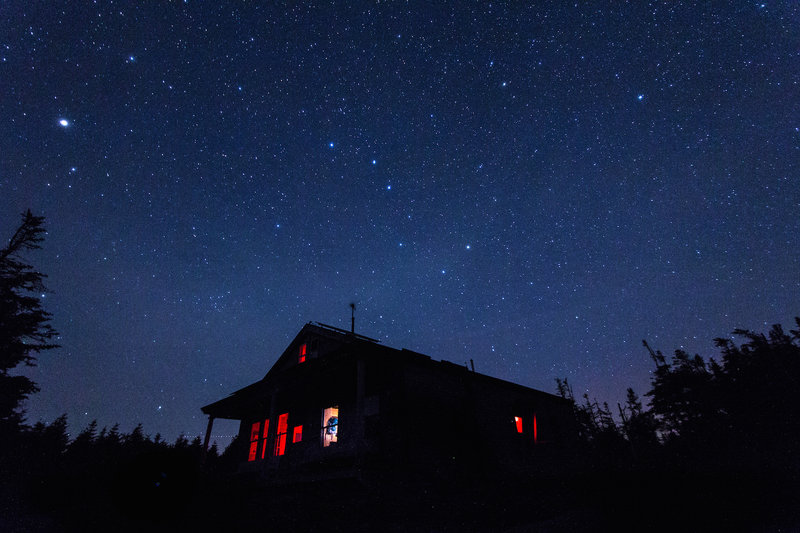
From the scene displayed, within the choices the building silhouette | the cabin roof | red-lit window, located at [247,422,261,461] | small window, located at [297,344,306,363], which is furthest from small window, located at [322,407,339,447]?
red-lit window, located at [247,422,261,461]

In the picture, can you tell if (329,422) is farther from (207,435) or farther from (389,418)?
(207,435)

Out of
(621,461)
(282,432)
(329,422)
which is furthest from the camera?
(621,461)

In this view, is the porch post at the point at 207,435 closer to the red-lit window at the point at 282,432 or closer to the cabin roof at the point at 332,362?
the cabin roof at the point at 332,362

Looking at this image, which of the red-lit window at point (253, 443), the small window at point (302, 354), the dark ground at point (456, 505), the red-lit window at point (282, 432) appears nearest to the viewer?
the dark ground at point (456, 505)

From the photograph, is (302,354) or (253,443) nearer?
(302,354)

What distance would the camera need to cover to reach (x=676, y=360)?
150ft

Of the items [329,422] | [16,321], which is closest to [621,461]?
[329,422]

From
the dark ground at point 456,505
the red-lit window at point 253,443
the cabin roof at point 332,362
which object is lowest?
the dark ground at point 456,505

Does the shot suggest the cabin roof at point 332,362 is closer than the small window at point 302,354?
Yes

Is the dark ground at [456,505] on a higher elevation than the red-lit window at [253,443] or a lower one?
lower

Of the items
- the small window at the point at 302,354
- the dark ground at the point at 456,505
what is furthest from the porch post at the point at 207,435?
the small window at the point at 302,354

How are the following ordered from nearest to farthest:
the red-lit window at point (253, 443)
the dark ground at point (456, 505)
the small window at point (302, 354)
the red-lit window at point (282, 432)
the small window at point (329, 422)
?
the dark ground at point (456, 505) → the small window at point (329, 422) → the red-lit window at point (282, 432) → the red-lit window at point (253, 443) → the small window at point (302, 354)

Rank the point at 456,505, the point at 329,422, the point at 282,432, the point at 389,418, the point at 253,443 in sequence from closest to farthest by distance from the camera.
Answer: the point at 456,505, the point at 389,418, the point at 329,422, the point at 282,432, the point at 253,443

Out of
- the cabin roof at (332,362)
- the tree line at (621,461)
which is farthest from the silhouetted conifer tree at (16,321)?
the cabin roof at (332,362)
